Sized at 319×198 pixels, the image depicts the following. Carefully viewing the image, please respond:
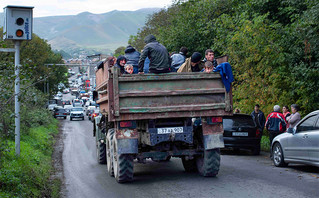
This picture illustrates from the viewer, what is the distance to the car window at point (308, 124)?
10.1 metres

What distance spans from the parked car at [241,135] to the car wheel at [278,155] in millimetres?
2627

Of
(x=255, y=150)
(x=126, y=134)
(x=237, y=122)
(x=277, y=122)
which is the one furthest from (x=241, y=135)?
(x=126, y=134)

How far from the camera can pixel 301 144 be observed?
10.4 metres

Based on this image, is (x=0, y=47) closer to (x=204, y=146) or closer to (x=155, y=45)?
(x=155, y=45)

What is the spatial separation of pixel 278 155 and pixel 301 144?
129 centimetres

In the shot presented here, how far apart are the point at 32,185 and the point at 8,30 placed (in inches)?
147

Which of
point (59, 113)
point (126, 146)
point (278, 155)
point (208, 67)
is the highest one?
point (208, 67)

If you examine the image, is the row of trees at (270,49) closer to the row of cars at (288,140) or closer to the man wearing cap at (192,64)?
the row of cars at (288,140)

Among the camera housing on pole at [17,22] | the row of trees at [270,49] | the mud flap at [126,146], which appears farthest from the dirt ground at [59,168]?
the row of trees at [270,49]

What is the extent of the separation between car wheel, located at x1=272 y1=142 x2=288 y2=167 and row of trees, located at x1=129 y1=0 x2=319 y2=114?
288cm

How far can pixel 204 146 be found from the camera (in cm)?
899

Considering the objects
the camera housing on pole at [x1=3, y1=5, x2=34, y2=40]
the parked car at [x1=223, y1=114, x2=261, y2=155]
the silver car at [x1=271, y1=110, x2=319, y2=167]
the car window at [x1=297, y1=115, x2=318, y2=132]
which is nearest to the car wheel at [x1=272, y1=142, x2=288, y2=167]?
the silver car at [x1=271, y1=110, x2=319, y2=167]

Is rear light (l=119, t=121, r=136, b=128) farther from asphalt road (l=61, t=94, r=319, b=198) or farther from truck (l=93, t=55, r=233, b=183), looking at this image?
asphalt road (l=61, t=94, r=319, b=198)

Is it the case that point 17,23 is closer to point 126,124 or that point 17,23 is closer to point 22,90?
point 22,90
